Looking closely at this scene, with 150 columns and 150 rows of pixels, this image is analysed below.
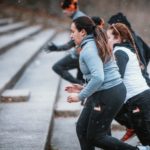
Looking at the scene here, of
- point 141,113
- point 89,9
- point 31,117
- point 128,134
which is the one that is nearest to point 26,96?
point 31,117

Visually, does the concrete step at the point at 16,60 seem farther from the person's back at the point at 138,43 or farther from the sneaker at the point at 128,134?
the person's back at the point at 138,43

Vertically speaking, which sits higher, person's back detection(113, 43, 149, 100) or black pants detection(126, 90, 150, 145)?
person's back detection(113, 43, 149, 100)

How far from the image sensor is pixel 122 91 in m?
4.85

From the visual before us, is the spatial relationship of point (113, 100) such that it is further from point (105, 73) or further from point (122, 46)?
point (122, 46)

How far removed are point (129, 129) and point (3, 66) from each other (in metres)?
5.24

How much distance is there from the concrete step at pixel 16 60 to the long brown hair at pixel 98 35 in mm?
3682

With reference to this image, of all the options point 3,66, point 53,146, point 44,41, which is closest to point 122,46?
point 53,146

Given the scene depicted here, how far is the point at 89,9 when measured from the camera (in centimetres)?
2800

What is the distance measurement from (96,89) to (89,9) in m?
23.6

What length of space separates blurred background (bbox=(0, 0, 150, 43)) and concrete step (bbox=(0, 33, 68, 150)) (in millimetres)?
12362

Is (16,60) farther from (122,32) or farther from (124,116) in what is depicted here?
(122,32)

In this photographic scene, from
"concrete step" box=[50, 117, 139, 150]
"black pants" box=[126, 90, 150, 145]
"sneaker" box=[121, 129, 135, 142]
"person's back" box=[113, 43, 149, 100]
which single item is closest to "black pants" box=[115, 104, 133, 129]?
"black pants" box=[126, 90, 150, 145]

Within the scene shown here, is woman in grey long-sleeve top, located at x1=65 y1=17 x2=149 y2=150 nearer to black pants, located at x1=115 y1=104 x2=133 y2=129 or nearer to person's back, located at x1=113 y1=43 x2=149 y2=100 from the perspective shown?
person's back, located at x1=113 y1=43 x2=149 y2=100

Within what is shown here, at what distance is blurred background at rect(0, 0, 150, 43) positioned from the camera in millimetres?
23413
